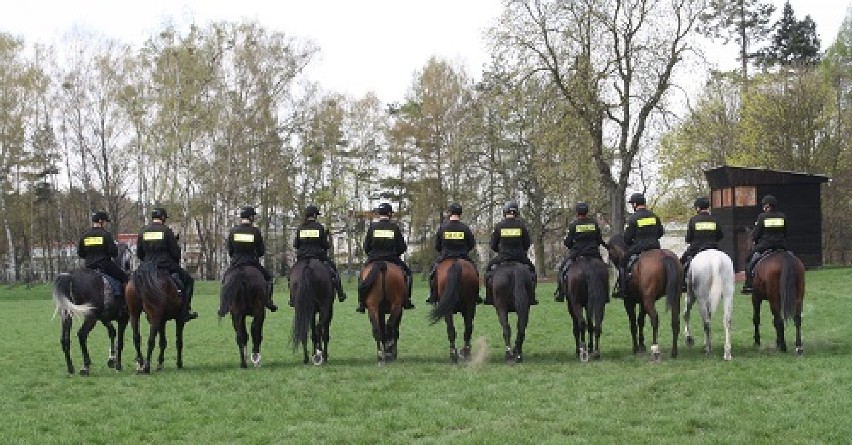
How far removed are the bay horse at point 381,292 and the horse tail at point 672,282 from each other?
4169 millimetres

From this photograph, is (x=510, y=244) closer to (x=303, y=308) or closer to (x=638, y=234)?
(x=638, y=234)

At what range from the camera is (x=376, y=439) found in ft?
28.5

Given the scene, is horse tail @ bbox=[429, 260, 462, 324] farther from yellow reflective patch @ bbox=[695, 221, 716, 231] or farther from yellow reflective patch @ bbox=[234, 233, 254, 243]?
yellow reflective patch @ bbox=[695, 221, 716, 231]

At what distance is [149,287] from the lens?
1399cm

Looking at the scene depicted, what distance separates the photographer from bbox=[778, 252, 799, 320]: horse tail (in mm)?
13570

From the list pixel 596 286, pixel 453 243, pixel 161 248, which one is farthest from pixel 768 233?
pixel 161 248

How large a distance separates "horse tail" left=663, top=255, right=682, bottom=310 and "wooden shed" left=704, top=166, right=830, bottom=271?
3140 cm

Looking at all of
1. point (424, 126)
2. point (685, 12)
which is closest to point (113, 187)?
point (424, 126)

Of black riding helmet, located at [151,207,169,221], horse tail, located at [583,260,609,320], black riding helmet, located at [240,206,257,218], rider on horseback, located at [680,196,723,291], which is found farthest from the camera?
rider on horseback, located at [680,196,723,291]

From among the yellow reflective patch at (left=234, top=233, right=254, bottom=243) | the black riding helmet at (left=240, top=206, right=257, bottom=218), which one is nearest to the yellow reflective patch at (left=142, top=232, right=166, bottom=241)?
the yellow reflective patch at (left=234, top=233, right=254, bottom=243)

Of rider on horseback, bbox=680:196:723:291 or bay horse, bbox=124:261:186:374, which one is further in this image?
rider on horseback, bbox=680:196:723:291

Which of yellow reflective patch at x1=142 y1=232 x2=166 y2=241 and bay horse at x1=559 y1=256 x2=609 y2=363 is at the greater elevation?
yellow reflective patch at x1=142 y1=232 x2=166 y2=241

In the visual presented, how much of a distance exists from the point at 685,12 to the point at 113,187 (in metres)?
34.4

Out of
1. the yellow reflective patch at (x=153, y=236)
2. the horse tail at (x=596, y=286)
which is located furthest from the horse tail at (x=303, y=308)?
the horse tail at (x=596, y=286)
